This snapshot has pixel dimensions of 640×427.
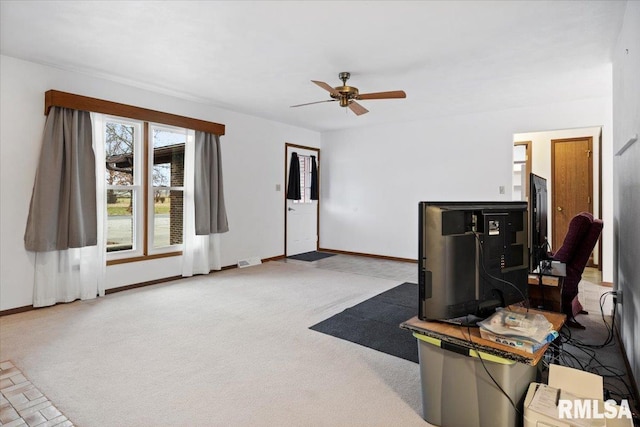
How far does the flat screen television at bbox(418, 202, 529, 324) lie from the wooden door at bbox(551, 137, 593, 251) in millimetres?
5361

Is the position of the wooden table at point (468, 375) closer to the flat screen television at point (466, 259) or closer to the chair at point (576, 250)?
the flat screen television at point (466, 259)

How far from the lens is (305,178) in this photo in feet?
23.4

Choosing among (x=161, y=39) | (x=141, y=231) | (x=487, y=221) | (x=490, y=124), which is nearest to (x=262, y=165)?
(x=141, y=231)

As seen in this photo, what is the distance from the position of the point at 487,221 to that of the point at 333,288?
2962 millimetres

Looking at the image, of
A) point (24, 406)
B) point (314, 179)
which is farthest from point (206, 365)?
point (314, 179)

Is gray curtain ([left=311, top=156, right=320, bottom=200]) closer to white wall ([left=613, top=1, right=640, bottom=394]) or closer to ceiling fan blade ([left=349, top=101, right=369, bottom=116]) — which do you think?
ceiling fan blade ([left=349, top=101, right=369, bottom=116])

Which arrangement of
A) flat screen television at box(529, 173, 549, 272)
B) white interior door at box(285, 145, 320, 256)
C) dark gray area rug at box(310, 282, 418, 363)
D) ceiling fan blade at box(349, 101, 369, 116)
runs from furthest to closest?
1. white interior door at box(285, 145, 320, 256)
2. ceiling fan blade at box(349, 101, 369, 116)
3. dark gray area rug at box(310, 282, 418, 363)
4. flat screen television at box(529, 173, 549, 272)

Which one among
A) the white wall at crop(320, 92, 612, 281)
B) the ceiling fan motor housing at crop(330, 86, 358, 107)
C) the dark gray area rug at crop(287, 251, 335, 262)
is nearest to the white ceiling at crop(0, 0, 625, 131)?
the ceiling fan motor housing at crop(330, 86, 358, 107)

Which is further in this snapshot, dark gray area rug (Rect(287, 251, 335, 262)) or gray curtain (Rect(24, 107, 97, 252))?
dark gray area rug (Rect(287, 251, 335, 262))

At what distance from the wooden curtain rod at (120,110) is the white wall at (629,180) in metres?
4.50

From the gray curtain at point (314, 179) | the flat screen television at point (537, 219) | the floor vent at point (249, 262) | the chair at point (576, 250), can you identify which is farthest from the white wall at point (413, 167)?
the flat screen television at point (537, 219)

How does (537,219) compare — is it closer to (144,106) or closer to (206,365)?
(206,365)

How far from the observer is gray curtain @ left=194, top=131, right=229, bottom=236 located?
16.2 ft

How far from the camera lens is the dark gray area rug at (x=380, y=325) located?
277 centimetres
